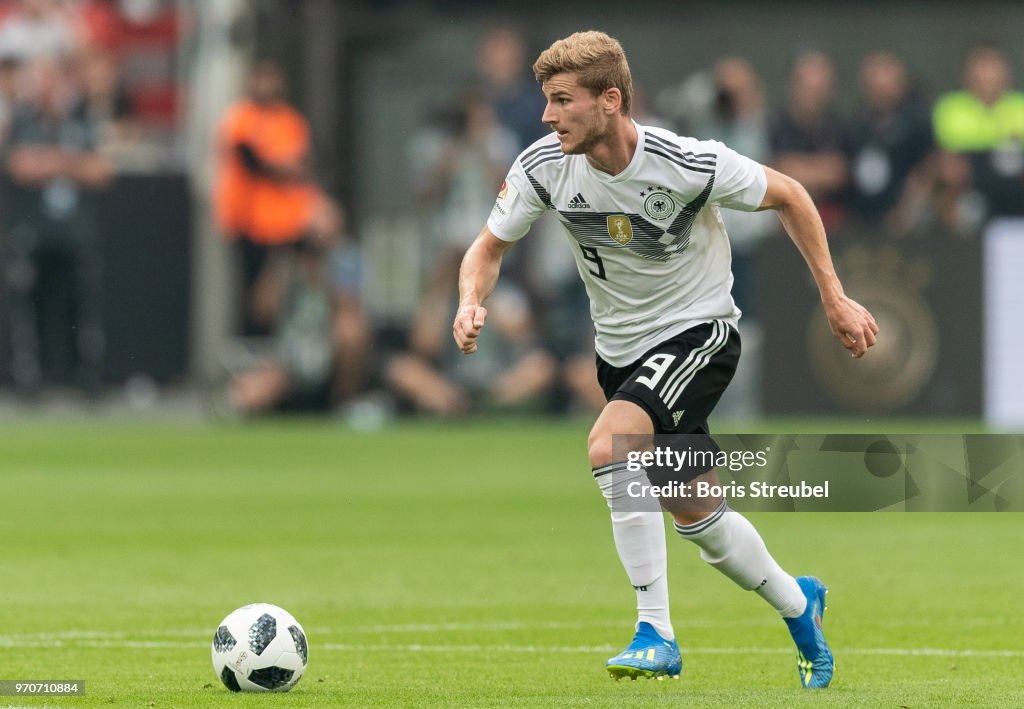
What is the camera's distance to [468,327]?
6.62 metres

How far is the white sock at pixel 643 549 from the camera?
689 cm

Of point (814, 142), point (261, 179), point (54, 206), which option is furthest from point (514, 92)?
point (54, 206)

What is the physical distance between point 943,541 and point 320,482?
464 centimetres

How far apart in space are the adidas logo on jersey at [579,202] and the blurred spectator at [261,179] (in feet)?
41.2

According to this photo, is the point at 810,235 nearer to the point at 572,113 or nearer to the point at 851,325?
the point at 851,325

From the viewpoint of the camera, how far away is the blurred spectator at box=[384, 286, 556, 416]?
19375 millimetres

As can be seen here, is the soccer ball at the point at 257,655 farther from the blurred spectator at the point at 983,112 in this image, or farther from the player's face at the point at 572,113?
the blurred spectator at the point at 983,112

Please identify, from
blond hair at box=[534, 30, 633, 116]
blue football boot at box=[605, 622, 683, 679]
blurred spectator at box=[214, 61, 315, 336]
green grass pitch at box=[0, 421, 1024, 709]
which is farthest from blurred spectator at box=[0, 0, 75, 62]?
blue football boot at box=[605, 622, 683, 679]

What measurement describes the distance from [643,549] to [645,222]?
3.58 feet

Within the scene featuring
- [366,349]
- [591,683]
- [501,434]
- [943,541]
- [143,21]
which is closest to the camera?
→ [591,683]

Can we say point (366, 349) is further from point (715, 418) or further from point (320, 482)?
point (320, 482)

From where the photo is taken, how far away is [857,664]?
7.38 meters

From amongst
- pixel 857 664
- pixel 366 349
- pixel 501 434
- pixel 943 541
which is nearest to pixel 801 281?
pixel 501 434

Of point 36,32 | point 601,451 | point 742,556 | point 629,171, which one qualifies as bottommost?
point 742,556
